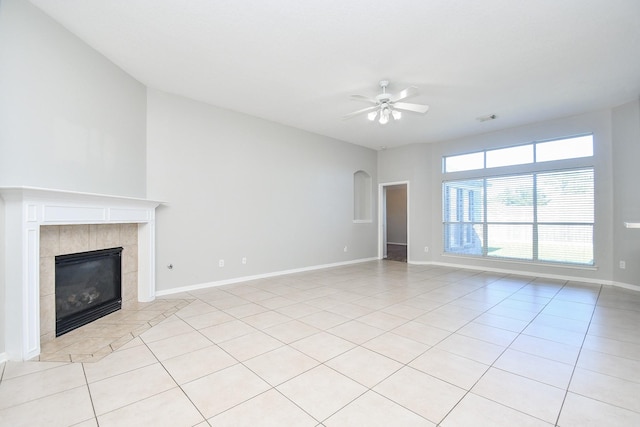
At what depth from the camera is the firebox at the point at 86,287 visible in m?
2.86

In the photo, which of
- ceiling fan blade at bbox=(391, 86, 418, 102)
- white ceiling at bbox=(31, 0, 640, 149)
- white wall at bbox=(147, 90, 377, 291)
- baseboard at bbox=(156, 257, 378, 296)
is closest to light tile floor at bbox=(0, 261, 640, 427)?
baseboard at bbox=(156, 257, 378, 296)

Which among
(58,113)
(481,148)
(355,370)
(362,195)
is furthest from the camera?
(362,195)

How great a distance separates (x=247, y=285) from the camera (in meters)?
4.72

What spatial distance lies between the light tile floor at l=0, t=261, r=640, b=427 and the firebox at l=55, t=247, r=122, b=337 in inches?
31.0

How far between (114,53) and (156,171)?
4.91ft

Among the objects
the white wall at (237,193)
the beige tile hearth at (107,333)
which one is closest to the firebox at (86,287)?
the beige tile hearth at (107,333)

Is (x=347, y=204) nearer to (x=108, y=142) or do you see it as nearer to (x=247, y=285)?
(x=247, y=285)

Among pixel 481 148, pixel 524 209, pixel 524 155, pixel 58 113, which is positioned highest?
pixel 481 148

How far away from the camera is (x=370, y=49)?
3.09m

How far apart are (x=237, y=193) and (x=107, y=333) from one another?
272cm

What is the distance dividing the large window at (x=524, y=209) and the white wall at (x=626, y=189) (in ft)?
1.10

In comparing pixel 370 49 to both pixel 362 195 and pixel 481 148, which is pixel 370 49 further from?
pixel 362 195

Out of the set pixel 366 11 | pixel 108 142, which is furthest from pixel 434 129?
pixel 108 142

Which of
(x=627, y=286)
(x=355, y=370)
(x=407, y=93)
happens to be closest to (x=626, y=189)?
(x=627, y=286)
